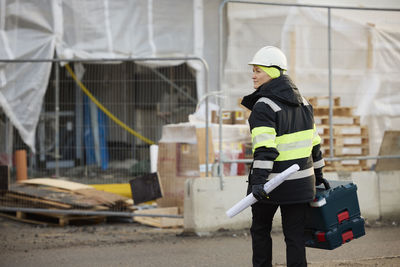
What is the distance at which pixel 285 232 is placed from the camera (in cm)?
447

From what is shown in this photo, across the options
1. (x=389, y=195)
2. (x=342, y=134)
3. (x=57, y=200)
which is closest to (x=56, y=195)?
(x=57, y=200)

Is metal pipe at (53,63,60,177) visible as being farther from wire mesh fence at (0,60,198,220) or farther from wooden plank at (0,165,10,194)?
wooden plank at (0,165,10,194)

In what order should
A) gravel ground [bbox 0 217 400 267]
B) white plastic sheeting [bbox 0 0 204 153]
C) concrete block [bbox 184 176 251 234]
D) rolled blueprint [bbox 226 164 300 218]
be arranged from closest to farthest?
rolled blueprint [bbox 226 164 300 218]
gravel ground [bbox 0 217 400 267]
concrete block [bbox 184 176 251 234]
white plastic sheeting [bbox 0 0 204 153]

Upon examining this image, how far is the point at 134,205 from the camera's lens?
909 cm

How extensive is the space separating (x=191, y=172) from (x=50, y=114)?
4.38 meters

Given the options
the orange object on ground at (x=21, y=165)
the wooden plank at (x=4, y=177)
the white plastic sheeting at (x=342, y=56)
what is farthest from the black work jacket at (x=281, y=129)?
the orange object on ground at (x=21, y=165)

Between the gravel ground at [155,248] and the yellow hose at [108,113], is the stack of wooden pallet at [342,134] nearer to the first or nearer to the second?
the gravel ground at [155,248]

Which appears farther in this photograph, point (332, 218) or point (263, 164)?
point (332, 218)

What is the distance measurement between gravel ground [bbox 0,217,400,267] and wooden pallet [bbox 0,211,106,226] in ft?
0.74

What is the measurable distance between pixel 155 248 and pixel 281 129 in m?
3.05

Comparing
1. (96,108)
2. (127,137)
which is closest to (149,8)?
(96,108)

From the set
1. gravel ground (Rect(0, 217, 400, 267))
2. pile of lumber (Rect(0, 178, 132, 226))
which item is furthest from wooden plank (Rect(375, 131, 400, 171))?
pile of lumber (Rect(0, 178, 132, 226))

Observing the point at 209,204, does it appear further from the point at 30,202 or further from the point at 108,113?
the point at 108,113

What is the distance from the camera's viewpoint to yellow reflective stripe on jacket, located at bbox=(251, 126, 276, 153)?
4.26 meters
